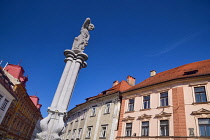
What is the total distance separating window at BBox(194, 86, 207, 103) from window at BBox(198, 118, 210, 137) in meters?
1.69

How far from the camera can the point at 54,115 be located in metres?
6.36

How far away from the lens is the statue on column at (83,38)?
8.69 metres

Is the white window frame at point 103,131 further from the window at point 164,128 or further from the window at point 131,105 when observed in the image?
the window at point 164,128

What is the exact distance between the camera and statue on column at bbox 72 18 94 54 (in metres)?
8.69

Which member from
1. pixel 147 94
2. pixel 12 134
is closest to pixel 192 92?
pixel 147 94

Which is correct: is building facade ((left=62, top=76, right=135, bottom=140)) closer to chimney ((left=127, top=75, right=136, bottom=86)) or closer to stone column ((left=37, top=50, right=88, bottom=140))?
chimney ((left=127, top=75, right=136, bottom=86))

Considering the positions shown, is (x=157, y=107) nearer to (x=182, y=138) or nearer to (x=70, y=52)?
(x=182, y=138)

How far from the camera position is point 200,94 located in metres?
13.3

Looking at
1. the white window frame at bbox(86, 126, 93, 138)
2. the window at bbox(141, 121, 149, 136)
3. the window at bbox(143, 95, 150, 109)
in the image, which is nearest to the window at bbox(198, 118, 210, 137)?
the window at bbox(141, 121, 149, 136)

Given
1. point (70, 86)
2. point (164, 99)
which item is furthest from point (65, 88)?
point (164, 99)

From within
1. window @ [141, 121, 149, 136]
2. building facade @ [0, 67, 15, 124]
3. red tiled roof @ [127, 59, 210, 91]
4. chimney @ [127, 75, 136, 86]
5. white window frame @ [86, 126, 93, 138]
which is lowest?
white window frame @ [86, 126, 93, 138]

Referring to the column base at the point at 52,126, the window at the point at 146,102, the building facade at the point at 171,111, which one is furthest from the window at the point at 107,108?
the column base at the point at 52,126

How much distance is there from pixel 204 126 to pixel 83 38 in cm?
1155

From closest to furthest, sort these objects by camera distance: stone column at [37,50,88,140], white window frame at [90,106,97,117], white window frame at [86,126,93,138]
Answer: stone column at [37,50,88,140], white window frame at [86,126,93,138], white window frame at [90,106,97,117]
